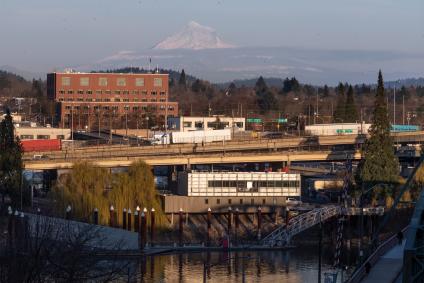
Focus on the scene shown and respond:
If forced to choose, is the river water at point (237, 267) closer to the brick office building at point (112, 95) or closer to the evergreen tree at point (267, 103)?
the brick office building at point (112, 95)

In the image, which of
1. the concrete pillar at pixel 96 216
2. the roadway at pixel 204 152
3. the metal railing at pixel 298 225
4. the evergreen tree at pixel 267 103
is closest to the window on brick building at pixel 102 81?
the evergreen tree at pixel 267 103

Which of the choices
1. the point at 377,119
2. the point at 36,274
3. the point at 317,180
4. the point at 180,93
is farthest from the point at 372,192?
the point at 180,93

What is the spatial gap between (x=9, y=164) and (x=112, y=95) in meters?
50.4

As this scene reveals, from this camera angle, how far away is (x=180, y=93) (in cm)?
12212

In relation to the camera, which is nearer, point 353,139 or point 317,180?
point 317,180

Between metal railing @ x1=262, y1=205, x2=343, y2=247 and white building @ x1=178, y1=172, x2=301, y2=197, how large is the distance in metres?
2.49

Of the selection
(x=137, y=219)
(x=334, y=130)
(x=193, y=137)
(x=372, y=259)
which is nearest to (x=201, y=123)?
(x=334, y=130)

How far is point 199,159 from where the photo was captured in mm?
53344

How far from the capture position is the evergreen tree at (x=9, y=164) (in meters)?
42.3

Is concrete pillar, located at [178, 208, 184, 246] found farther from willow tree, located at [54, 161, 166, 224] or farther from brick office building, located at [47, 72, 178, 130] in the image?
brick office building, located at [47, 72, 178, 130]

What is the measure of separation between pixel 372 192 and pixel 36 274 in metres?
29.5

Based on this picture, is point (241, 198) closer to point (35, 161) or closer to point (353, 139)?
point (35, 161)

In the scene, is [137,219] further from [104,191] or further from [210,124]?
[210,124]

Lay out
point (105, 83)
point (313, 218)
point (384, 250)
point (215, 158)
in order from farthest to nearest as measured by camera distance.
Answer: point (105, 83) < point (215, 158) < point (313, 218) < point (384, 250)
